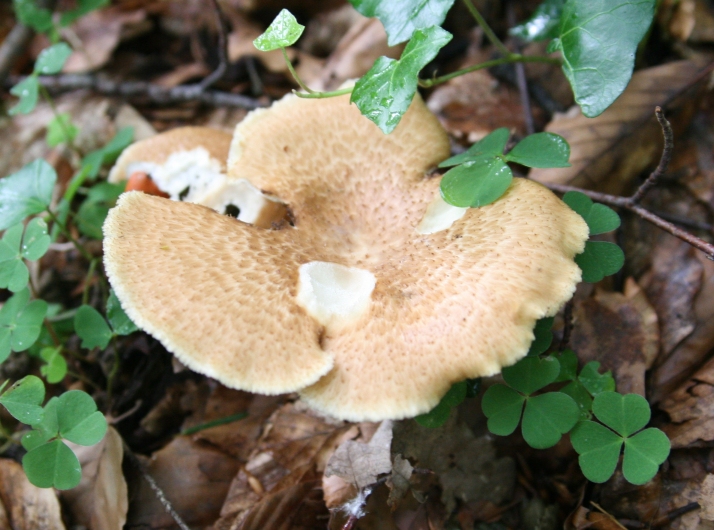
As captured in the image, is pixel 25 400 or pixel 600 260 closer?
pixel 25 400

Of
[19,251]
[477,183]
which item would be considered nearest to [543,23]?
[477,183]

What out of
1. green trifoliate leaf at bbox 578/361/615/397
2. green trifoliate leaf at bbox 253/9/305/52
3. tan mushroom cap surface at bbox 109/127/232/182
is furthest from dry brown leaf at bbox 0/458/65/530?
green trifoliate leaf at bbox 578/361/615/397

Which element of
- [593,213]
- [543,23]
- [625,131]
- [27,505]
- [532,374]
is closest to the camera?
[532,374]

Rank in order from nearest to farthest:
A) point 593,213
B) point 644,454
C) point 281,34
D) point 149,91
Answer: point 644,454, point 281,34, point 593,213, point 149,91

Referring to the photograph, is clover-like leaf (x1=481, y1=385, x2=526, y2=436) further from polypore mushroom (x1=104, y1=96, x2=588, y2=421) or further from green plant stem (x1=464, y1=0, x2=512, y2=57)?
green plant stem (x1=464, y1=0, x2=512, y2=57)

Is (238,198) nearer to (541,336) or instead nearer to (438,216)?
(438,216)
